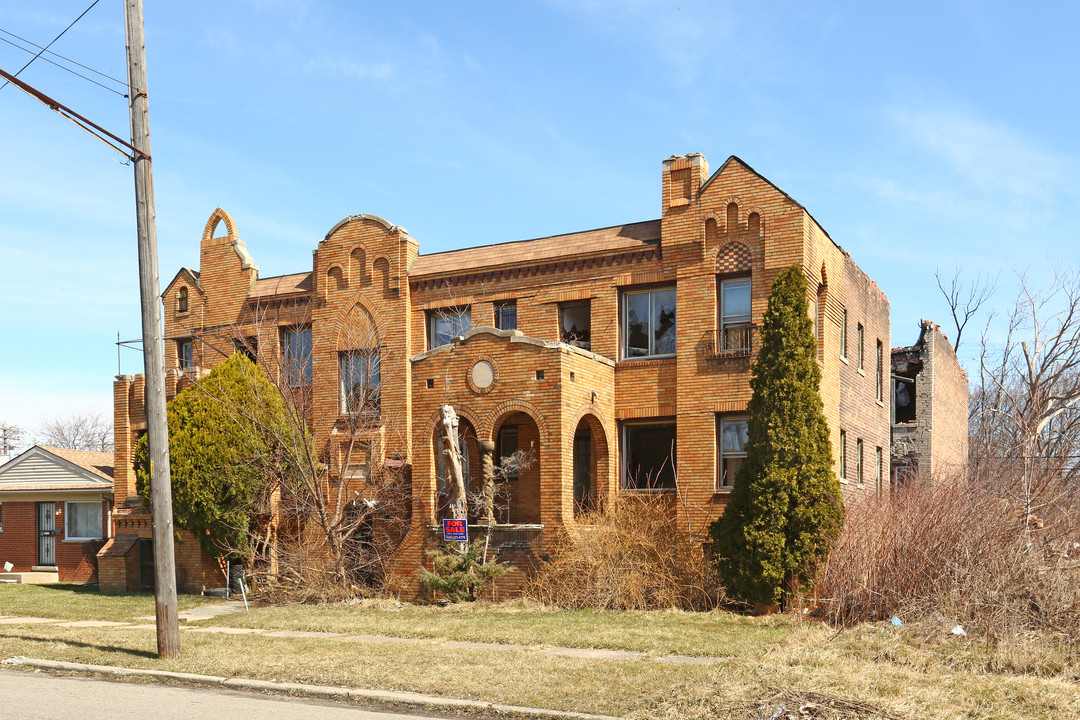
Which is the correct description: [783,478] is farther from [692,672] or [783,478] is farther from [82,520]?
[82,520]

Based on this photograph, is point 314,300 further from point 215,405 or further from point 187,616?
point 187,616

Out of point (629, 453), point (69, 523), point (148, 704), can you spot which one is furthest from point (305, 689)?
point (69, 523)

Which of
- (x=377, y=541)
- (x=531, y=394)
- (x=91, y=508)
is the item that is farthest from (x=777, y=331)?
(x=91, y=508)

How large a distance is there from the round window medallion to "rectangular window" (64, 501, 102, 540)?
16014mm

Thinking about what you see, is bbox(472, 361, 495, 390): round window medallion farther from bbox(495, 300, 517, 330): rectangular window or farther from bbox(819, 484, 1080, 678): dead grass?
bbox(819, 484, 1080, 678): dead grass

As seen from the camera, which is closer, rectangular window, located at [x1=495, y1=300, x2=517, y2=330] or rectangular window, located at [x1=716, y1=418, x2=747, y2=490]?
rectangular window, located at [x1=716, y1=418, x2=747, y2=490]

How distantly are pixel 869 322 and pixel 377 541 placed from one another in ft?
43.4

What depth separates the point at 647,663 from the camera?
12.1 m

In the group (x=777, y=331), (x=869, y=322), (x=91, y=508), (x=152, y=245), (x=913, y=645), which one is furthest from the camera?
(x=91, y=508)

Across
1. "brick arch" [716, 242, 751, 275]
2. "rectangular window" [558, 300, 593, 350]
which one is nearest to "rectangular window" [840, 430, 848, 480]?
"brick arch" [716, 242, 751, 275]

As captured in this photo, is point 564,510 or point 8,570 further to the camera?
point 8,570

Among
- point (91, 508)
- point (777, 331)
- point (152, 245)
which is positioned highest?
point (152, 245)

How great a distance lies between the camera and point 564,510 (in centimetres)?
2038

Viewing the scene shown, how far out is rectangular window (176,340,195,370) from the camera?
2821cm
